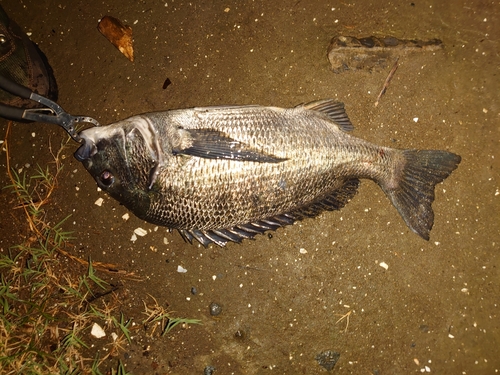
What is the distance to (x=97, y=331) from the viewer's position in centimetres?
347

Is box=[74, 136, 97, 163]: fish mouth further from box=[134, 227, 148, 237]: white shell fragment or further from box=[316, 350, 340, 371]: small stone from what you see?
box=[316, 350, 340, 371]: small stone

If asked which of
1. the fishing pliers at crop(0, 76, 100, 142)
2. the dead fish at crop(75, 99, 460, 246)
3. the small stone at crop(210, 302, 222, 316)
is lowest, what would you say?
the small stone at crop(210, 302, 222, 316)

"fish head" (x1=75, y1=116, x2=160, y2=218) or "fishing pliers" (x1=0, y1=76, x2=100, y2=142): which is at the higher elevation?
"fishing pliers" (x1=0, y1=76, x2=100, y2=142)

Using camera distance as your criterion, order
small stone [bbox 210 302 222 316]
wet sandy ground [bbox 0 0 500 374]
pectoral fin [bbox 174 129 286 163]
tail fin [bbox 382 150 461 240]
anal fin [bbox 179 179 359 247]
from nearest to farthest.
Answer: pectoral fin [bbox 174 129 286 163] < anal fin [bbox 179 179 359 247] < tail fin [bbox 382 150 461 240] < wet sandy ground [bbox 0 0 500 374] < small stone [bbox 210 302 222 316]

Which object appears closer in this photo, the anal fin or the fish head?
the fish head

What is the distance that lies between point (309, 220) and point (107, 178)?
1845 millimetres

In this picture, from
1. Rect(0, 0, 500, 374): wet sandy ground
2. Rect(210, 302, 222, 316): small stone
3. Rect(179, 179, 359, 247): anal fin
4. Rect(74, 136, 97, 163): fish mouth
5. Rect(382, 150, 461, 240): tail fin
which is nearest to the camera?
Rect(74, 136, 97, 163): fish mouth

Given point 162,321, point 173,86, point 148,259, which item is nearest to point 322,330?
point 162,321

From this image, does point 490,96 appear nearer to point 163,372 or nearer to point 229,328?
point 229,328

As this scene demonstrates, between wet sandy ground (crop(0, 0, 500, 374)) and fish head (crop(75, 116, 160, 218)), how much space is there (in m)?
0.70

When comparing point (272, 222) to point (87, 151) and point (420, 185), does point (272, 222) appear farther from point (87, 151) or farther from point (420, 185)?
point (87, 151)

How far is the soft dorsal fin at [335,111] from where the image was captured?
3.08m

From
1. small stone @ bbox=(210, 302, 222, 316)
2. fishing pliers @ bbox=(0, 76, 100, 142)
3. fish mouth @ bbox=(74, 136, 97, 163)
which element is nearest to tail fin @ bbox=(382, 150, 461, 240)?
small stone @ bbox=(210, 302, 222, 316)

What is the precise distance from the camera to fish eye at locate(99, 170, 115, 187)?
279cm
